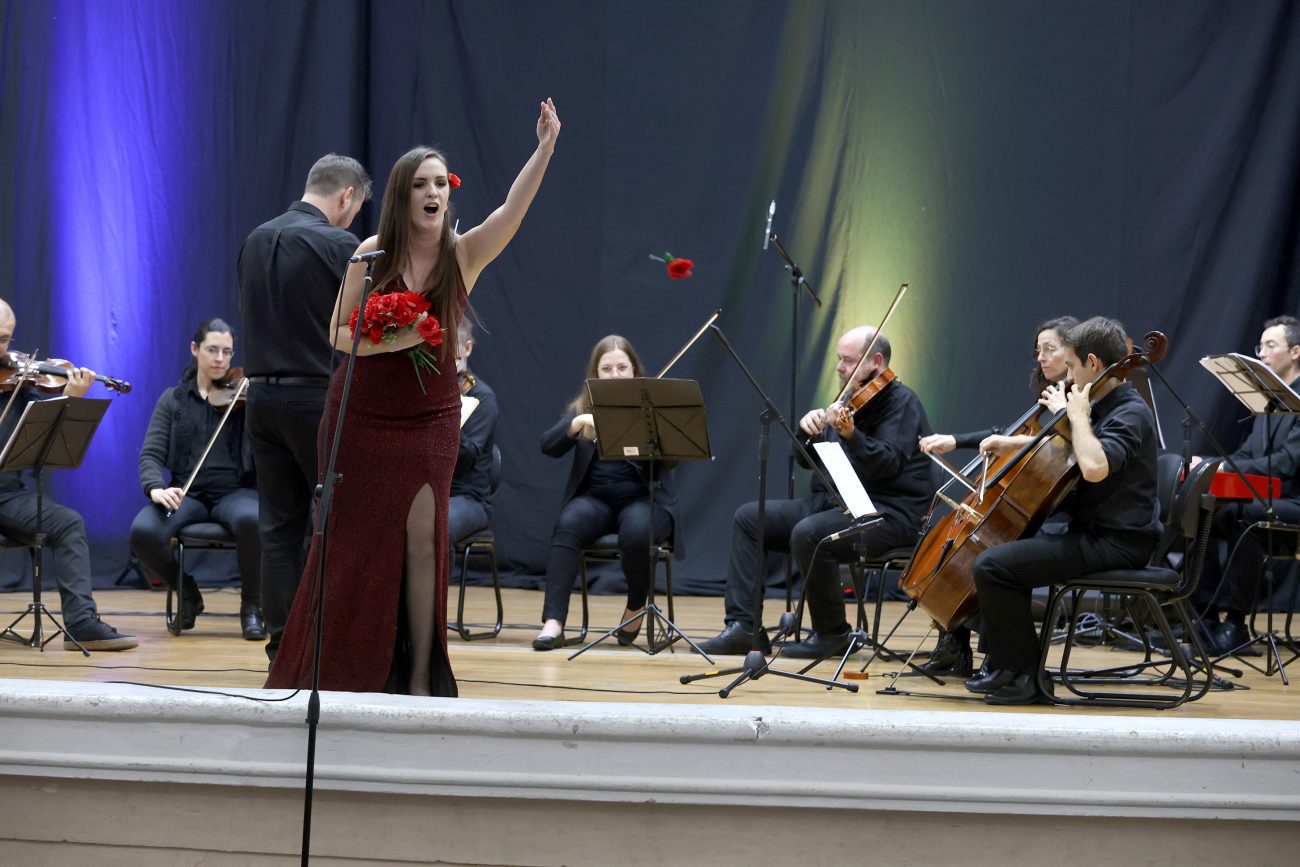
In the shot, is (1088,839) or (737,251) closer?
(1088,839)

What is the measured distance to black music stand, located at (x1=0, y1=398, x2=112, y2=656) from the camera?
4.10m

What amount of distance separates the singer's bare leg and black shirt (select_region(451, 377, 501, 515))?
6.82 feet

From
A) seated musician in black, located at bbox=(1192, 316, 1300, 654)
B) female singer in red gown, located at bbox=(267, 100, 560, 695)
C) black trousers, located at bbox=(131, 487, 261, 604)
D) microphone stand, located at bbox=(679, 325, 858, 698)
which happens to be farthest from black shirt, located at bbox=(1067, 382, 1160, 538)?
black trousers, located at bbox=(131, 487, 261, 604)

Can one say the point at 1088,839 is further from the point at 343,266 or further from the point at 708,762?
the point at 343,266

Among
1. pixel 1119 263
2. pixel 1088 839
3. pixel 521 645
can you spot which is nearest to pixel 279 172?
pixel 521 645

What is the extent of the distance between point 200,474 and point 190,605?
53 cm

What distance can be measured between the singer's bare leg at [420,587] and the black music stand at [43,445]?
64.3 inches

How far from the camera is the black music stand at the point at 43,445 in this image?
4.10 m

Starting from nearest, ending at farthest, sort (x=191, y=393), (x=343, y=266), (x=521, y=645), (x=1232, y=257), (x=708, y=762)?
(x=708, y=762) → (x=343, y=266) → (x=521, y=645) → (x=191, y=393) → (x=1232, y=257)

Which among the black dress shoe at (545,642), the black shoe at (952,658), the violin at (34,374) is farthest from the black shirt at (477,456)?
the black shoe at (952,658)

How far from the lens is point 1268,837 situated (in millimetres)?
2158

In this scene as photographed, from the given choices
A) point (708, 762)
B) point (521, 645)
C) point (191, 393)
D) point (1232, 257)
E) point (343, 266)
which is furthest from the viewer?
point (1232, 257)

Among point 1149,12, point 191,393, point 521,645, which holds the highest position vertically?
point 1149,12

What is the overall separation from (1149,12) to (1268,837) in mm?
5240
